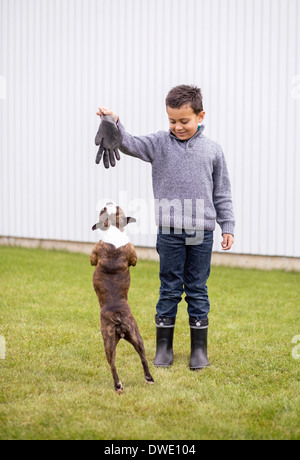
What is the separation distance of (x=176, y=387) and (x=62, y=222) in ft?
22.2

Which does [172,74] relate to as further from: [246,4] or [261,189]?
[261,189]

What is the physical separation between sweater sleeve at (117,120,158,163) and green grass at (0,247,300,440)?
1.29 metres

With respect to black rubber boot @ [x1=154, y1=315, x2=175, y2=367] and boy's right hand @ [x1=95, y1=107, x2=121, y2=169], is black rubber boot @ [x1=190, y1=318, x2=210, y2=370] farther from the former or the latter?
boy's right hand @ [x1=95, y1=107, x2=121, y2=169]

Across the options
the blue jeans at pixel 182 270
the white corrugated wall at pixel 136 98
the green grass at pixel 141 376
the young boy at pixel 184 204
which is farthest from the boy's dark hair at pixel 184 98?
the white corrugated wall at pixel 136 98

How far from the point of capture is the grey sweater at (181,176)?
11.5ft

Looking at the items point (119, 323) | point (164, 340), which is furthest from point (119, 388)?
point (164, 340)

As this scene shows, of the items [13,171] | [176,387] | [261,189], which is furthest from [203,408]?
[13,171]

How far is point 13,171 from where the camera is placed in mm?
10023

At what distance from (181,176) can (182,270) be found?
60 centimetres

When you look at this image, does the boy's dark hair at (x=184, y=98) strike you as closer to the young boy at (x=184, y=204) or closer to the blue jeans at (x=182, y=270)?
the young boy at (x=184, y=204)

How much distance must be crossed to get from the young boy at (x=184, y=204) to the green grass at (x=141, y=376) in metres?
0.29

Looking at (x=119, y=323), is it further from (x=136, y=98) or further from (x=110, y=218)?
(x=136, y=98)

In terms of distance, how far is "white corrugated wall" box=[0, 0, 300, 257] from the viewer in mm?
8062

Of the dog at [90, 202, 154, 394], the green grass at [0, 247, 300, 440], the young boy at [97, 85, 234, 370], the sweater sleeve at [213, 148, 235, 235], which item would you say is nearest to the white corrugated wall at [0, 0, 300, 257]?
the green grass at [0, 247, 300, 440]
